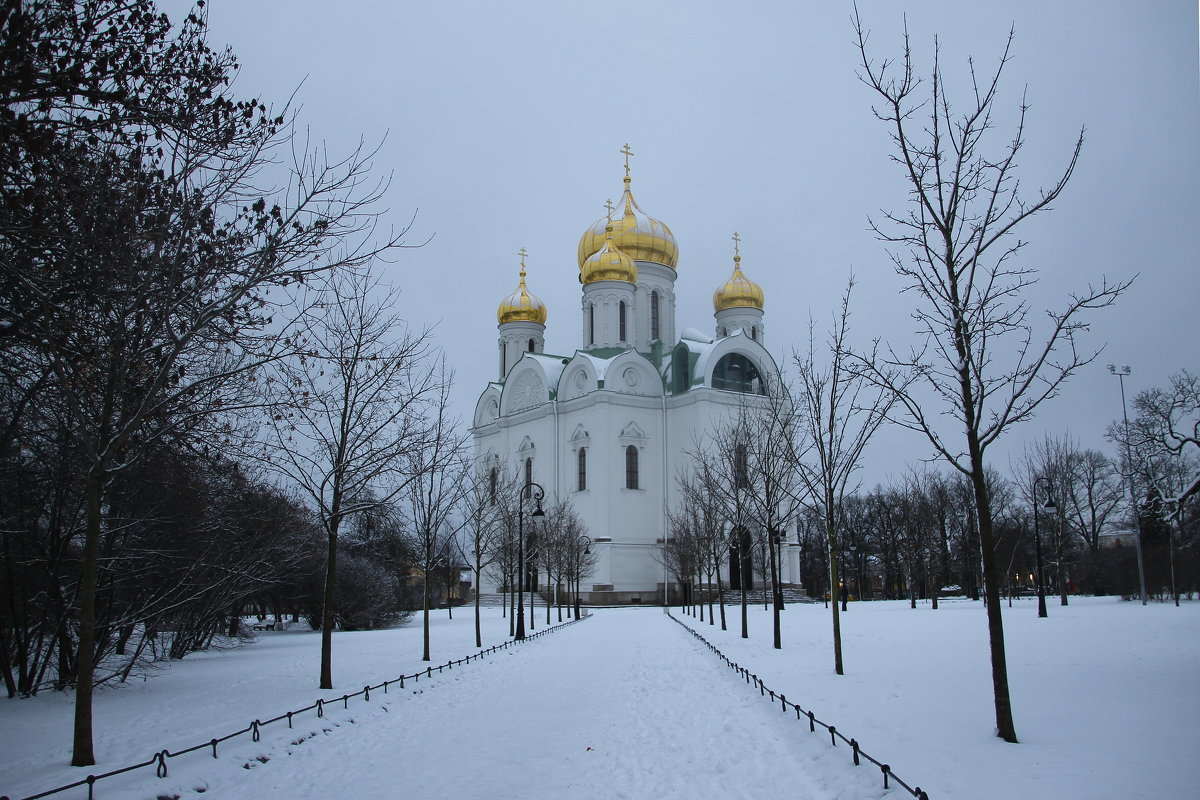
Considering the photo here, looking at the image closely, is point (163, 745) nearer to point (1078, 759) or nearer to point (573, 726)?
point (573, 726)

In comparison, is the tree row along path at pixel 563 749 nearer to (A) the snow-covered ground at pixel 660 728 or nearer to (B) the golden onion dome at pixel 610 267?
(A) the snow-covered ground at pixel 660 728

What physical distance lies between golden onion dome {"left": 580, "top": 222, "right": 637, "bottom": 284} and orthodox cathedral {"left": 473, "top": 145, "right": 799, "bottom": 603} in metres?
0.06

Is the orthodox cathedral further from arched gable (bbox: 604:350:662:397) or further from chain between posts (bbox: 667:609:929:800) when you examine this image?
chain between posts (bbox: 667:609:929:800)

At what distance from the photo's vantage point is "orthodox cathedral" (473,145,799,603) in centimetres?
4422

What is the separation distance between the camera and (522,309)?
5597cm

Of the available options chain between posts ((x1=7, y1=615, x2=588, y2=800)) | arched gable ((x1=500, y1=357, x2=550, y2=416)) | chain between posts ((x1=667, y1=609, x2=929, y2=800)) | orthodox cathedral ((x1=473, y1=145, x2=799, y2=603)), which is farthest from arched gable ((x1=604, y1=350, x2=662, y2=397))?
chain between posts ((x1=667, y1=609, x2=929, y2=800))

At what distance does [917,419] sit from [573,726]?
5.00 m

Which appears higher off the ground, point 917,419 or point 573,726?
point 917,419

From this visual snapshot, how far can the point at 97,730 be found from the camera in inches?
365

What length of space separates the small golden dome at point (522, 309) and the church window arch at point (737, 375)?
15.0 m

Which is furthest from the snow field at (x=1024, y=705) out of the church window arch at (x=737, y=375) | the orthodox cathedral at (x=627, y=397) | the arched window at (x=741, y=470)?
the church window arch at (x=737, y=375)

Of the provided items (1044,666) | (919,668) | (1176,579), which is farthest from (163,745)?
(1176,579)

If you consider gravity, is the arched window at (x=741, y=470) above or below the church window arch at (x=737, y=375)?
below

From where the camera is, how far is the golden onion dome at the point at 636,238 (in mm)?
51812
